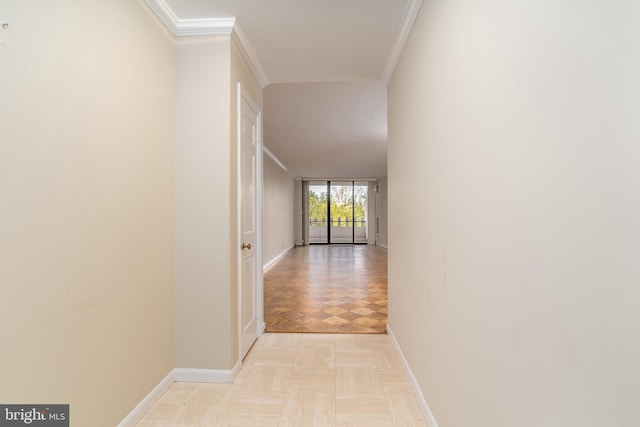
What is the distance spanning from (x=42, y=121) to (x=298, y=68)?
7.48 feet

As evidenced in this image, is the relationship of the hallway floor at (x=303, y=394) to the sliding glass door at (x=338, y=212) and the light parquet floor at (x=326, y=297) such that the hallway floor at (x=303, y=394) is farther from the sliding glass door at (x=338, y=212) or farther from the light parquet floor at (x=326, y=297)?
the sliding glass door at (x=338, y=212)

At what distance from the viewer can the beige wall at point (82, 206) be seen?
1271mm

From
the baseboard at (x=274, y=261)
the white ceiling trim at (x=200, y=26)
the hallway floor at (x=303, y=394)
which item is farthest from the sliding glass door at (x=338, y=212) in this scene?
the white ceiling trim at (x=200, y=26)

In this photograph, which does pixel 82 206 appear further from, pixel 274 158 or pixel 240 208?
pixel 274 158

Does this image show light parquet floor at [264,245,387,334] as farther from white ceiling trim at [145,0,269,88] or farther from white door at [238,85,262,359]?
white ceiling trim at [145,0,269,88]

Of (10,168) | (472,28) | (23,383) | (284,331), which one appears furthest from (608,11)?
(284,331)

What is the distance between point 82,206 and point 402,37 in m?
2.36

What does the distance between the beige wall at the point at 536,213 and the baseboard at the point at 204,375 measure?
1447 mm

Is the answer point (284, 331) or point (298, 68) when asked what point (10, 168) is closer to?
point (298, 68)

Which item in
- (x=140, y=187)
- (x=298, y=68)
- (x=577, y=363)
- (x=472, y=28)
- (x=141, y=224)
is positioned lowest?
(x=577, y=363)

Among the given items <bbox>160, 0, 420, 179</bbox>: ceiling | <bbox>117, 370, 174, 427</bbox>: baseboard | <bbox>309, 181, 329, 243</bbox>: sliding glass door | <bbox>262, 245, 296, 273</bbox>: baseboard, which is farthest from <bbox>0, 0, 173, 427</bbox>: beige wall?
<bbox>309, 181, 329, 243</bbox>: sliding glass door

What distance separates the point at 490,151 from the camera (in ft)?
3.96

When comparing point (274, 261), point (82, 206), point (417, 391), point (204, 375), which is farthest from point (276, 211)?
point (82, 206)

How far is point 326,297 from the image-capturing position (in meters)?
5.00
